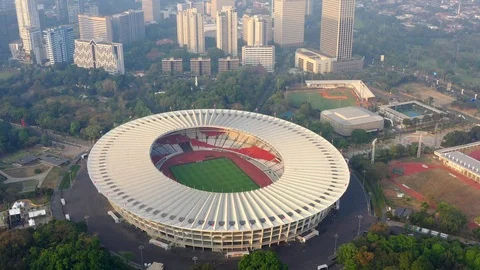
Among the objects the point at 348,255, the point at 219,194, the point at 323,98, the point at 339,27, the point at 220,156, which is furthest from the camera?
the point at 339,27

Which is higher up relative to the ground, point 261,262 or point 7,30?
point 7,30

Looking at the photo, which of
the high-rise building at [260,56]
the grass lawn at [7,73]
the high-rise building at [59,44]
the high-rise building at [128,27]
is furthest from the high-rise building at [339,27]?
the grass lawn at [7,73]

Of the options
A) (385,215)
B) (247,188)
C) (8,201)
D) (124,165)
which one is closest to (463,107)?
(385,215)

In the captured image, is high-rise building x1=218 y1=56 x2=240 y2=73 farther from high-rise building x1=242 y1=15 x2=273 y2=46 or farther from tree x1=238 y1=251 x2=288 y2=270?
tree x1=238 y1=251 x2=288 y2=270

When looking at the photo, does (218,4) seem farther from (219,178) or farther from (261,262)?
(261,262)

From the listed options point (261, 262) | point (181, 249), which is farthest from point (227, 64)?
point (261, 262)

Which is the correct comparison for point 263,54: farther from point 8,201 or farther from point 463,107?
point 8,201

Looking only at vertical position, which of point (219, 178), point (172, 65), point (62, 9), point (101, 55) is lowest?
point (219, 178)
